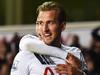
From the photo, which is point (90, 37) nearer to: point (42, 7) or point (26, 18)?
point (26, 18)

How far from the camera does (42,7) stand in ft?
8.39

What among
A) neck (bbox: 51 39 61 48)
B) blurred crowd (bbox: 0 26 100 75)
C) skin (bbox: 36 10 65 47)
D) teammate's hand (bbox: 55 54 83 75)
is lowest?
blurred crowd (bbox: 0 26 100 75)

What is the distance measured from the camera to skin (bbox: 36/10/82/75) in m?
2.53

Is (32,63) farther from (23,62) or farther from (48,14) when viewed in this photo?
(48,14)

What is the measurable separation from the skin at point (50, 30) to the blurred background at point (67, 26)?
3.34m

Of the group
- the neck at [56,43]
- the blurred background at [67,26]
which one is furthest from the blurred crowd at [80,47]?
the neck at [56,43]

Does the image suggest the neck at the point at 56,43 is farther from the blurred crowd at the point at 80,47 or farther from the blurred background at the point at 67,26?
the blurred crowd at the point at 80,47

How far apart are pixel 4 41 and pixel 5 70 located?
3.86ft

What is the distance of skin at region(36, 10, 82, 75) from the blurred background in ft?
11.0

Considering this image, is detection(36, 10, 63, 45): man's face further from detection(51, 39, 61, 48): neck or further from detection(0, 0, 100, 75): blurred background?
detection(0, 0, 100, 75): blurred background

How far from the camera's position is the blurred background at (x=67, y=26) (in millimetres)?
6570

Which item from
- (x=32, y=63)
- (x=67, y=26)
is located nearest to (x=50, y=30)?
(x=32, y=63)

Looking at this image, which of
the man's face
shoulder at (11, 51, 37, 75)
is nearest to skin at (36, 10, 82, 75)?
the man's face

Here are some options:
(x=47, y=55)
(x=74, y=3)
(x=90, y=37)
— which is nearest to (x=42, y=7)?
(x=47, y=55)
